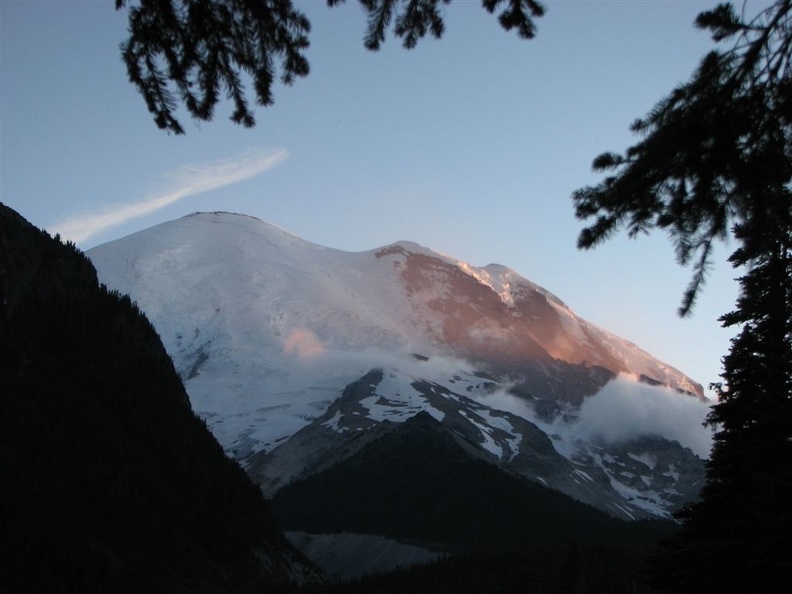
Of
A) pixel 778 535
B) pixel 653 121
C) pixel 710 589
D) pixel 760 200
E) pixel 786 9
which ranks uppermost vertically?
pixel 786 9

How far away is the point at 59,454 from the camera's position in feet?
370

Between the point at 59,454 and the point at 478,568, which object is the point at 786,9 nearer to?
the point at 59,454

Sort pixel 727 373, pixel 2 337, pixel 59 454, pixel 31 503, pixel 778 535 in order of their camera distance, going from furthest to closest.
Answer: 1. pixel 2 337
2. pixel 59 454
3. pixel 31 503
4. pixel 727 373
5. pixel 778 535

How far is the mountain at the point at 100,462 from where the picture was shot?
9338cm

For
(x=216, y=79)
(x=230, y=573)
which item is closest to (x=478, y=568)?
(x=230, y=573)

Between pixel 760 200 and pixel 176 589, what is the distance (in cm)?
9824

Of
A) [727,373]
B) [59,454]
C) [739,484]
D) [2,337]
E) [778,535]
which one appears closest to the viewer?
[778,535]

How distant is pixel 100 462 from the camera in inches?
4628

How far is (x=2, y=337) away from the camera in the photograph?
124812 millimetres

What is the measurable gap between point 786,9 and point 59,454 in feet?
375

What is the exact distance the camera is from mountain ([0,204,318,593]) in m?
93.4

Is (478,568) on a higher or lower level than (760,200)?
lower

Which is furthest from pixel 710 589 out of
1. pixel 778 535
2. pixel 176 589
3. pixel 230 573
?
pixel 230 573

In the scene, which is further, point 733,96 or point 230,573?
point 230,573
